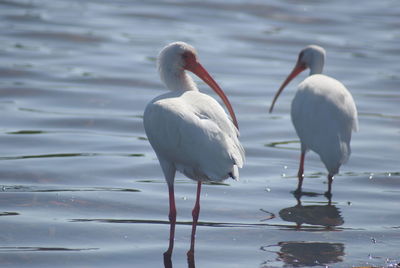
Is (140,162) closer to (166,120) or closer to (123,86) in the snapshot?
(166,120)

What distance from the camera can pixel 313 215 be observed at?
930cm

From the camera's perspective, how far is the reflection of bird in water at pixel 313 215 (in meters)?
9.03

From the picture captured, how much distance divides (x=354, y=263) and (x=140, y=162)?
4.48 m

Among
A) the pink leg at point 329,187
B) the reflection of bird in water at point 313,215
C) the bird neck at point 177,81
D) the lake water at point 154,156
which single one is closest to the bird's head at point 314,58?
the lake water at point 154,156

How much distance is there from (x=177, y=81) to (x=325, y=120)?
2201mm

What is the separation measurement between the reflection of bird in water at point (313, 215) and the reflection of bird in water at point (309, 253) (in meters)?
0.72

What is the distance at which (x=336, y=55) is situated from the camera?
68.0 feet

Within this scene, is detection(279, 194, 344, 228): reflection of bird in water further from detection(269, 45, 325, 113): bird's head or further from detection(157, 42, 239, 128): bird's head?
detection(269, 45, 325, 113): bird's head

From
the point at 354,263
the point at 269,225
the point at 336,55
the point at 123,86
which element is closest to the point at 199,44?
the point at 336,55

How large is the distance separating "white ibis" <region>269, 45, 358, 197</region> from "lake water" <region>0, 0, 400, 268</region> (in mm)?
443

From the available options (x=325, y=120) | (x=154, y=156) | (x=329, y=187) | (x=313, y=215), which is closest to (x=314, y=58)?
(x=325, y=120)

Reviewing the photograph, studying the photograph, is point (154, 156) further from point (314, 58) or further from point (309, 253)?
point (309, 253)

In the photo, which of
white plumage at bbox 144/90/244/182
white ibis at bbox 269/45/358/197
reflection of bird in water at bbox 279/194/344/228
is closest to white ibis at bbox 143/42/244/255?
white plumage at bbox 144/90/244/182

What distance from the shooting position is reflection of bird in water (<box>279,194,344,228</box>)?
9031 millimetres
